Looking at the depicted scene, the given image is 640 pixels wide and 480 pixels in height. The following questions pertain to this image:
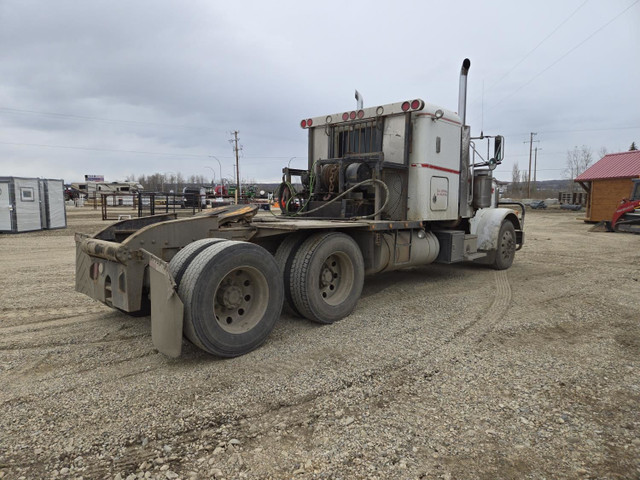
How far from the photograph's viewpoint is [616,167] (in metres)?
25.4

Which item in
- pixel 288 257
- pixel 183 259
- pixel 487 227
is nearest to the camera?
pixel 183 259

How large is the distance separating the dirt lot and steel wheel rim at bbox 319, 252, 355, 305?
40cm

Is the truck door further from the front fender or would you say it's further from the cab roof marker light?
the front fender

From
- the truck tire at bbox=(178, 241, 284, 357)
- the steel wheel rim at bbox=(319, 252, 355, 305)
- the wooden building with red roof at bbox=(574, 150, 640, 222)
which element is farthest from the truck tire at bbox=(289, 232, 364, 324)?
the wooden building with red roof at bbox=(574, 150, 640, 222)

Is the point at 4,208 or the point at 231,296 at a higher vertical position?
the point at 4,208

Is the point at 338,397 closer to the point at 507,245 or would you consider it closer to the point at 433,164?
the point at 433,164

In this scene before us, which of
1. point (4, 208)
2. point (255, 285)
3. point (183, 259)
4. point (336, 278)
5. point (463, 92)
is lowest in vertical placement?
point (336, 278)

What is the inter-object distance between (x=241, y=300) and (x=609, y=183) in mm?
27484

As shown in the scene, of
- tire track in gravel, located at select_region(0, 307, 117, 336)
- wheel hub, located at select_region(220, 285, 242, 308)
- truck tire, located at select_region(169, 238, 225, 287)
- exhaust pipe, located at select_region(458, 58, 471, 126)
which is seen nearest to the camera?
truck tire, located at select_region(169, 238, 225, 287)

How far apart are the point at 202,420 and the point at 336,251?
2781mm

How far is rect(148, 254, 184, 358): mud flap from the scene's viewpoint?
3.51 metres

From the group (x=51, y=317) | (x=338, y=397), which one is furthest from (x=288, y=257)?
(x=51, y=317)

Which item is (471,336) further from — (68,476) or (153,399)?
(68,476)

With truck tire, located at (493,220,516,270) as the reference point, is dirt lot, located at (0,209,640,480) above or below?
below
